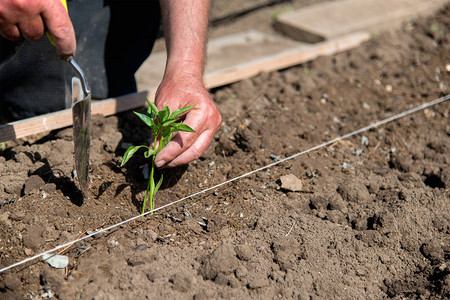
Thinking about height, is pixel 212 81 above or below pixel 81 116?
below

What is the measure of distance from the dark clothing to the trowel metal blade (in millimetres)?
1103

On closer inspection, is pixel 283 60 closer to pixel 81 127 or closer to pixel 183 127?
pixel 183 127

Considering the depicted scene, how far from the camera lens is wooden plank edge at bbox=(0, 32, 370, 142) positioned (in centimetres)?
264

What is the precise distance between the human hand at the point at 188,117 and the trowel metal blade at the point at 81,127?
1.08 feet

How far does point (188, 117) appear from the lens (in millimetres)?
2100

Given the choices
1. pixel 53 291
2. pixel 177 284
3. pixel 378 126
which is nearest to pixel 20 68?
pixel 53 291

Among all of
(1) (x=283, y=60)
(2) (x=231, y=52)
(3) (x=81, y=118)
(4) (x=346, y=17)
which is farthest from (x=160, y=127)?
(4) (x=346, y=17)

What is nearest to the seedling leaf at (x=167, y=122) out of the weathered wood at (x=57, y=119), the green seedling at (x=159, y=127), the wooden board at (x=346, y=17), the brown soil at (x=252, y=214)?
the green seedling at (x=159, y=127)

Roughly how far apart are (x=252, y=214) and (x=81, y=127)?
34.9 inches

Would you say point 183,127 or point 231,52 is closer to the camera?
point 183,127

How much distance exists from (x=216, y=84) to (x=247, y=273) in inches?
71.7

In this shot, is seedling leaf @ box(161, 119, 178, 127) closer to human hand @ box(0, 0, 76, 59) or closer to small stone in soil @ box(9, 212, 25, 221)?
human hand @ box(0, 0, 76, 59)

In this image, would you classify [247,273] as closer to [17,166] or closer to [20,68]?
[17,166]

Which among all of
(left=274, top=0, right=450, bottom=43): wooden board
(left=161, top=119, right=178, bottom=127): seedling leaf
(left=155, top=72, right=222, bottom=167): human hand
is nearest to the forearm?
(left=155, top=72, right=222, bottom=167): human hand
